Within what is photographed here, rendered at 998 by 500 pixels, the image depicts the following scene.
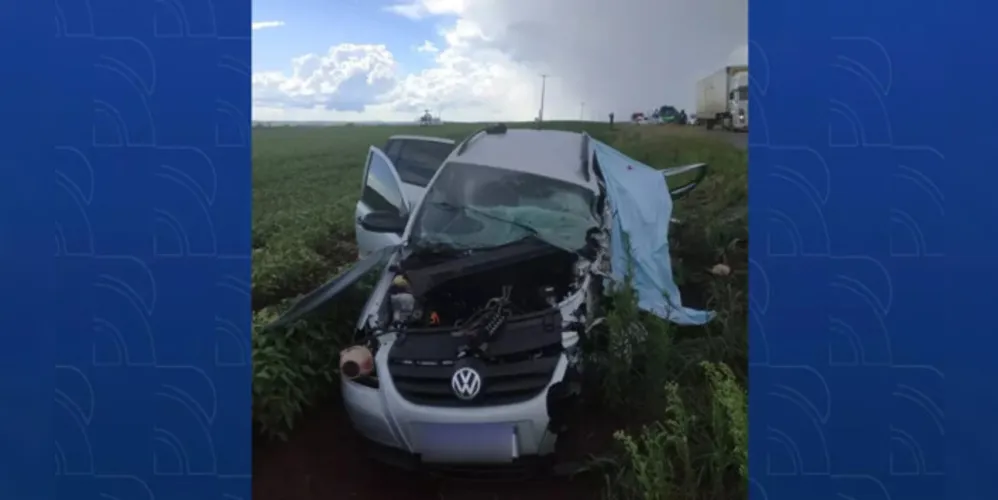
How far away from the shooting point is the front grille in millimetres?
2367

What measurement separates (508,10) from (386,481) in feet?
4.39

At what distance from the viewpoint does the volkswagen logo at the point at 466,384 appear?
236 cm

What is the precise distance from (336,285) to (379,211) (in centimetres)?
24

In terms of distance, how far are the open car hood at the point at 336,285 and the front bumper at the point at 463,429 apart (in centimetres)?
29

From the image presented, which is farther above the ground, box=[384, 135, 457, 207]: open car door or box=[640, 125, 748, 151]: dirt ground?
box=[640, 125, 748, 151]: dirt ground

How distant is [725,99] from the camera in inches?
95.8

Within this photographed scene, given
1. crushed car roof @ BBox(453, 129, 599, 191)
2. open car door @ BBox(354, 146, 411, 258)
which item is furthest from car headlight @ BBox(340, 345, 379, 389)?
crushed car roof @ BBox(453, 129, 599, 191)

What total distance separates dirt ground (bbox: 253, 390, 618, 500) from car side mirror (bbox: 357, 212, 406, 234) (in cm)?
49

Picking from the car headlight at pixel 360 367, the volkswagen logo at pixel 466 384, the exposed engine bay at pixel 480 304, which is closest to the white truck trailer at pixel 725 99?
the exposed engine bay at pixel 480 304

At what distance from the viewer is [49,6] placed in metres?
2.48

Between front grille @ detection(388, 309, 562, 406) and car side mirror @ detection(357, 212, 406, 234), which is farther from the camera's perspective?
car side mirror @ detection(357, 212, 406, 234)

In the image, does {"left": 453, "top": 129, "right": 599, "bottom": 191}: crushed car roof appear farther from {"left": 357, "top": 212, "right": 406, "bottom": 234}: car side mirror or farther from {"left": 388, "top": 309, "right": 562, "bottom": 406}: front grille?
{"left": 388, "top": 309, "right": 562, "bottom": 406}: front grille

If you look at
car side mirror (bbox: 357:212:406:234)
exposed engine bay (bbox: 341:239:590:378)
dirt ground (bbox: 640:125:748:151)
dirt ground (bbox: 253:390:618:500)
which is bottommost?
dirt ground (bbox: 253:390:618:500)

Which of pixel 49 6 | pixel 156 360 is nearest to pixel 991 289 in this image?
pixel 156 360
